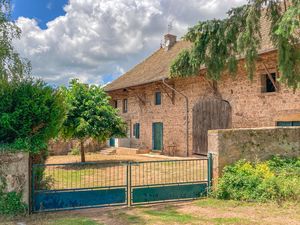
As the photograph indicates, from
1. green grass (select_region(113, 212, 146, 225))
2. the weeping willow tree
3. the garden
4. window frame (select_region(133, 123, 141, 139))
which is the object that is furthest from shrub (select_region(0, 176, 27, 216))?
window frame (select_region(133, 123, 141, 139))

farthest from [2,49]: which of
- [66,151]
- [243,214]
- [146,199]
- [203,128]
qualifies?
[66,151]

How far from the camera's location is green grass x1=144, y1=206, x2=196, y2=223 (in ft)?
21.6

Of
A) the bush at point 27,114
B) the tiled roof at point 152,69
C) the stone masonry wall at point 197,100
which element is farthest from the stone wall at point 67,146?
the bush at point 27,114

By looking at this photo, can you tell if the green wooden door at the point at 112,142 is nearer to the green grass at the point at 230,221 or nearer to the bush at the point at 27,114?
the bush at the point at 27,114

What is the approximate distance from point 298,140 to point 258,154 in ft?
5.04

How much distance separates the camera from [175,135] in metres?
20.0

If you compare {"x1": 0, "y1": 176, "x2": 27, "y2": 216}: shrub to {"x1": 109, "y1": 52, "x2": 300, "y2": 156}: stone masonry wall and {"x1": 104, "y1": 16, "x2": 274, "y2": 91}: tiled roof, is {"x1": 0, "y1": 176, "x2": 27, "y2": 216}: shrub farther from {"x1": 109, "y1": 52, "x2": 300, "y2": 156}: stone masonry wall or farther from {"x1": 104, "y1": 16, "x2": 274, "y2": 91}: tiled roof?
{"x1": 104, "y1": 16, "x2": 274, "y2": 91}: tiled roof

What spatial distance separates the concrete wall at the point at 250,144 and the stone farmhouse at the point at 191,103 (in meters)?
1.44

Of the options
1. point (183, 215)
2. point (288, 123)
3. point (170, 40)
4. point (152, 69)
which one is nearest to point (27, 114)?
point (183, 215)

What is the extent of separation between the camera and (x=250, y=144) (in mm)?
9195

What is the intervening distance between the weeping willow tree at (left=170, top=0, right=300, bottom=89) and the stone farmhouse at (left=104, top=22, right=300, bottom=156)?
1.77 metres

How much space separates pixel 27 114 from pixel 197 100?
12.1m

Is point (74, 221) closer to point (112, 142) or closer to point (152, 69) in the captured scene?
point (152, 69)

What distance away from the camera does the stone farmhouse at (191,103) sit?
13.8 metres
